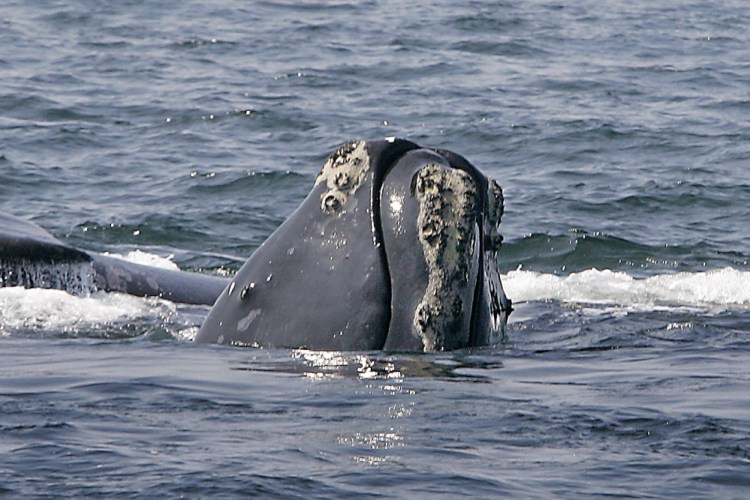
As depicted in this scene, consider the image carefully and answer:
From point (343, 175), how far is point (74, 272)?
12.8 feet

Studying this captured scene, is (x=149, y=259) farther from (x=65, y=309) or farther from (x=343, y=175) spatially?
(x=343, y=175)

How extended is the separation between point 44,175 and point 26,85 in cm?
613

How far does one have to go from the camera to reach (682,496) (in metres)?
5.66

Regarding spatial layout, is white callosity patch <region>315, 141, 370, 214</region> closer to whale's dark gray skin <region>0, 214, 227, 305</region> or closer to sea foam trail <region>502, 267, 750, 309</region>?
whale's dark gray skin <region>0, 214, 227, 305</region>

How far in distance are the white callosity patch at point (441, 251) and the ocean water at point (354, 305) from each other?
183mm

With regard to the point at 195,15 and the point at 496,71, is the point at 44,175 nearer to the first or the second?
the point at 496,71

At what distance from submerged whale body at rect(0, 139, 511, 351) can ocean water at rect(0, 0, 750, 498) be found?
135 millimetres

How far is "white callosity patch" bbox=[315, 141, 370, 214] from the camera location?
7777 mm

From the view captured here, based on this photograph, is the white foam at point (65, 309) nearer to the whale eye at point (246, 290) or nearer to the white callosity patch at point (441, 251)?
the whale eye at point (246, 290)

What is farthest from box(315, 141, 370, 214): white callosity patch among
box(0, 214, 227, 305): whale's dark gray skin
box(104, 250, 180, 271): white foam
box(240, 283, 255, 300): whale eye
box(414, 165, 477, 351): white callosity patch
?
box(104, 250, 180, 271): white foam

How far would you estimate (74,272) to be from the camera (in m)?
11.2

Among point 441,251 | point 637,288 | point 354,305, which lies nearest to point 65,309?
point 354,305

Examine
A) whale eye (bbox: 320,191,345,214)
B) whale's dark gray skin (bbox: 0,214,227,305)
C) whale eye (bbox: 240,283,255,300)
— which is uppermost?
whale eye (bbox: 320,191,345,214)

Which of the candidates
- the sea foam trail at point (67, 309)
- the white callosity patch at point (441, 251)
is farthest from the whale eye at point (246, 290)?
the sea foam trail at point (67, 309)
